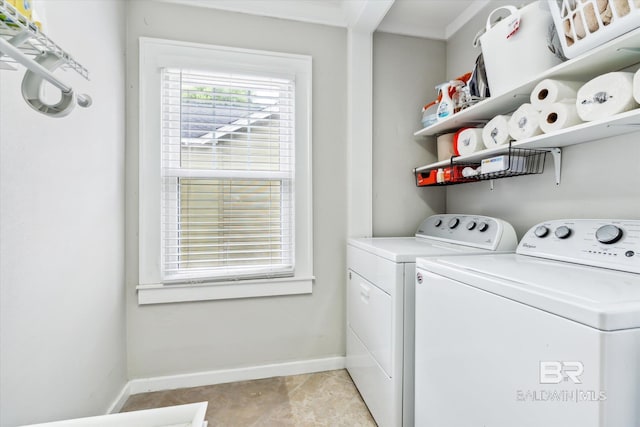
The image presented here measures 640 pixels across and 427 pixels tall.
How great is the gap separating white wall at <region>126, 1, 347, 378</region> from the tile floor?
0.43ft

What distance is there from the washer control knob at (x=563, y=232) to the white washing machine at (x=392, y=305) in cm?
24

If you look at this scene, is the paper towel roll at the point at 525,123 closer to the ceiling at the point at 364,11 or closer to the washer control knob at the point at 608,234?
the washer control knob at the point at 608,234

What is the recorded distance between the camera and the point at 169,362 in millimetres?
1841

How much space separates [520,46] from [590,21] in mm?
279

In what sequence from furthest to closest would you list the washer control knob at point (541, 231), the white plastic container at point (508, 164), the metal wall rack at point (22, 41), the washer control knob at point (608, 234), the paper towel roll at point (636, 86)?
1. the white plastic container at point (508, 164)
2. the washer control knob at point (541, 231)
3. the washer control knob at point (608, 234)
4. the paper towel roll at point (636, 86)
5. the metal wall rack at point (22, 41)

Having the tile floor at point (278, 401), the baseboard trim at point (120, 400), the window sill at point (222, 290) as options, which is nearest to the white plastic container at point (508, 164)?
the window sill at point (222, 290)

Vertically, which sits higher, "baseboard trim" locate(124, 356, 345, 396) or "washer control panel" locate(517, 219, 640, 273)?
"washer control panel" locate(517, 219, 640, 273)

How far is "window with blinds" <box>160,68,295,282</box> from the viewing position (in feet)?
5.99

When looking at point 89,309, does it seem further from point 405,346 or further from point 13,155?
point 405,346

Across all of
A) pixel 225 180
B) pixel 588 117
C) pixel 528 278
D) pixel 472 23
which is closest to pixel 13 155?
pixel 225 180

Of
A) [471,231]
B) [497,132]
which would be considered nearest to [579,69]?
[497,132]

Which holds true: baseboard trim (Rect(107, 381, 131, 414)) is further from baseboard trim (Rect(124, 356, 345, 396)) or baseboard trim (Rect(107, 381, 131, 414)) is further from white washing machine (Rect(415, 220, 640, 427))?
white washing machine (Rect(415, 220, 640, 427))

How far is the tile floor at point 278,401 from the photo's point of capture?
158 cm

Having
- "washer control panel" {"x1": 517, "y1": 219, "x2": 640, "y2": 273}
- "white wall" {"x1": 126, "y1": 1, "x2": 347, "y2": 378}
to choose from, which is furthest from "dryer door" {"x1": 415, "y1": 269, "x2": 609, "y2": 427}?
Answer: "white wall" {"x1": 126, "y1": 1, "x2": 347, "y2": 378}
